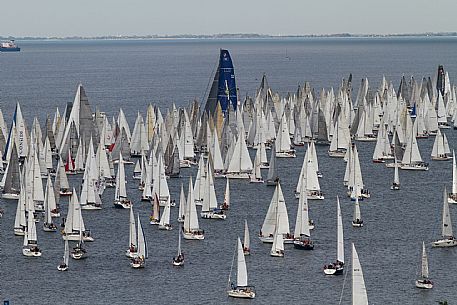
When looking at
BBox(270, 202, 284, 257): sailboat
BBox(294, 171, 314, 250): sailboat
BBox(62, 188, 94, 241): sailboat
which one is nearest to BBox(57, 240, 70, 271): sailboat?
BBox(62, 188, 94, 241): sailboat

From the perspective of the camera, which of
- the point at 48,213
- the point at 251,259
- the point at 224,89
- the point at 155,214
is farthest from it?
the point at 224,89

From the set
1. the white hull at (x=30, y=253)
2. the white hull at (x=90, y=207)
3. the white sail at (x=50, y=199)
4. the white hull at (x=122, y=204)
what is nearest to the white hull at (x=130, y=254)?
the white hull at (x=30, y=253)

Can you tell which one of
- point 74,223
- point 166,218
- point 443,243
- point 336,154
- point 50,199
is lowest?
point 336,154

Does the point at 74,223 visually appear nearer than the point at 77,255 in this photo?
No

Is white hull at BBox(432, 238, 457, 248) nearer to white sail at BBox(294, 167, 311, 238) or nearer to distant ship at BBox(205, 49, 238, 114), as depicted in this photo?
white sail at BBox(294, 167, 311, 238)

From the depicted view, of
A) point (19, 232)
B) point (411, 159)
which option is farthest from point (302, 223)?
point (411, 159)

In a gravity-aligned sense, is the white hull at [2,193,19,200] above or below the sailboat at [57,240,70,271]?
below

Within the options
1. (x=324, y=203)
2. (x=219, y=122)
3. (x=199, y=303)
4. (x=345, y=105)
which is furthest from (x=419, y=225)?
(x=345, y=105)

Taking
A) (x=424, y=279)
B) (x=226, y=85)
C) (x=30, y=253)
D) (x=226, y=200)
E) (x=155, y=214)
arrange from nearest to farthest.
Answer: (x=424, y=279) < (x=30, y=253) < (x=155, y=214) < (x=226, y=200) < (x=226, y=85)

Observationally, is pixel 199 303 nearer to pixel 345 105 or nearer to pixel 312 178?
pixel 312 178

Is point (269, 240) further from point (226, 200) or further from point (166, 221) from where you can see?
point (226, 200)

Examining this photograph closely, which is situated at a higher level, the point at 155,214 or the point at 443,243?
the point at 155,214
